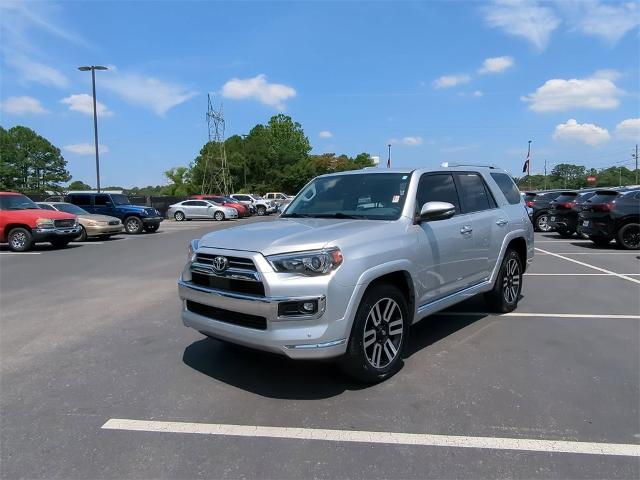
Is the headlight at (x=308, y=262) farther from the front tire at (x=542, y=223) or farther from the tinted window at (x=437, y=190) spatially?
the front tire at (x=542, y=223)

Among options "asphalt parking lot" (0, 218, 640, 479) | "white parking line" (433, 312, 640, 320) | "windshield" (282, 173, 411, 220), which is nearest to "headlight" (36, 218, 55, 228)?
"asphalt parking lot" (0, 218, 640, 479)

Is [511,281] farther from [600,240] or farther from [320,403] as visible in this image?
[600,240]

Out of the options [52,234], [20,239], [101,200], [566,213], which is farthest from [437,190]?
[101,200]

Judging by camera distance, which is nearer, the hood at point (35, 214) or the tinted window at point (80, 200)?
the hood at point (35, 214)

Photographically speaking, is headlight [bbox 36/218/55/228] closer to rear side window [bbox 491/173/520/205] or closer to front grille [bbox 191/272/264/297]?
front grille [bbox 191/272/264/297]

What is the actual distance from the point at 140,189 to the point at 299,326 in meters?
167

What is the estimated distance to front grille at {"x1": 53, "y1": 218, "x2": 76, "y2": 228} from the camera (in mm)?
15106

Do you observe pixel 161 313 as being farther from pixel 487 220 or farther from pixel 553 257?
pixel 553 257

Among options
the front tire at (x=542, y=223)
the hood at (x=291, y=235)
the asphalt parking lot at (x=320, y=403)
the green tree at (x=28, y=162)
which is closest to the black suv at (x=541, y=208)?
the front tire at (x=542, y=223)

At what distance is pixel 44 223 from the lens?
14.8 metres

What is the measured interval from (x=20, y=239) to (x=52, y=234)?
93 cm

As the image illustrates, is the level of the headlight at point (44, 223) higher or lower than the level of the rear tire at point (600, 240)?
higher

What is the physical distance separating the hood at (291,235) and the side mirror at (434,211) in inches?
14.9

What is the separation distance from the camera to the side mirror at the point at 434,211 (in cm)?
436
